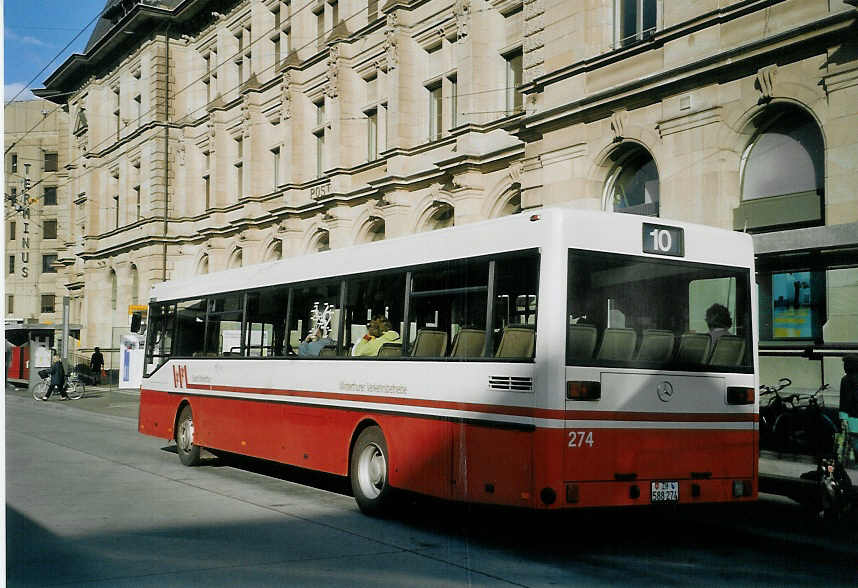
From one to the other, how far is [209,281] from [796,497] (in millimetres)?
8694

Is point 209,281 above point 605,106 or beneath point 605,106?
beneath

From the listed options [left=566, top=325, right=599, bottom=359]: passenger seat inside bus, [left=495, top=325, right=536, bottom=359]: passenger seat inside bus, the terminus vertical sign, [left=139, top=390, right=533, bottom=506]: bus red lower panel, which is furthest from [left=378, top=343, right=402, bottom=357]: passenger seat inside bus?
the terminus vertical sign

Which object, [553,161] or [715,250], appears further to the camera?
[553,161]

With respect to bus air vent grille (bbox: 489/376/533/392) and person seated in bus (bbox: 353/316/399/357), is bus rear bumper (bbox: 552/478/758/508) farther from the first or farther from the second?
person seated in bus (bbox: 353/316/399/357)

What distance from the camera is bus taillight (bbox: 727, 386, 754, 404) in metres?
9.20

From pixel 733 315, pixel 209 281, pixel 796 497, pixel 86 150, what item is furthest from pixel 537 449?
pixel 86 150

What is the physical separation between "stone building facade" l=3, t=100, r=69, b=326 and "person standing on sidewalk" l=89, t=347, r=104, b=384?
3.72 metres

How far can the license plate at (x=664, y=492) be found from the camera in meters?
8.54

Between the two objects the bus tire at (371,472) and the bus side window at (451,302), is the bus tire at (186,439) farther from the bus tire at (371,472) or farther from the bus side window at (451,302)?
the bus side window at (451,302)

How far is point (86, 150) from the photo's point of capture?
172ft

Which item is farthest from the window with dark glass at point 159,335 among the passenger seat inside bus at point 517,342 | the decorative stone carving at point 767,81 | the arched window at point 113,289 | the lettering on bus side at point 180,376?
the arched window at point 113,289

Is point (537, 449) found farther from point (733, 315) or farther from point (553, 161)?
point (553, 161)

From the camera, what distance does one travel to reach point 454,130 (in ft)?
85.2

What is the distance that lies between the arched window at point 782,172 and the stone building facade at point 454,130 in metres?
0.03
